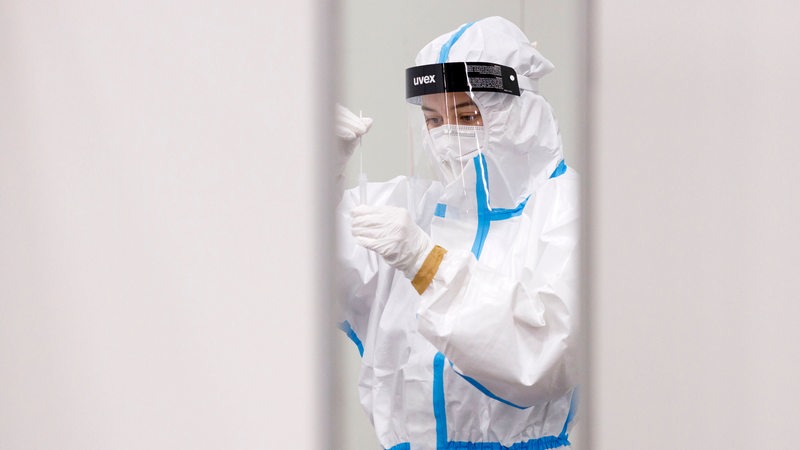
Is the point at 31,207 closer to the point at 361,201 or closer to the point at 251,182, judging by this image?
the point at 251,182

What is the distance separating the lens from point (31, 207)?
58cm

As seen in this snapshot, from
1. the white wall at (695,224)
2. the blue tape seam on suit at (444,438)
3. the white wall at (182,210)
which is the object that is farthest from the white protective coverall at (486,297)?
the white wall at (182,210)

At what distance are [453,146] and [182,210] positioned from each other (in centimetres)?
78

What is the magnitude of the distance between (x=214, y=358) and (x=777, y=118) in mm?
592

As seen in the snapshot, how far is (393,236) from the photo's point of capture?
1.17 meters

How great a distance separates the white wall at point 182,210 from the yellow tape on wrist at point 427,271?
1.95 feet

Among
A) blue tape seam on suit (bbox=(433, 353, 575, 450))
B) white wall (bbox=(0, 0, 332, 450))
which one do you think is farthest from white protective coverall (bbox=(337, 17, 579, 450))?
white wall (bbox=(0, 0, 332, 450))

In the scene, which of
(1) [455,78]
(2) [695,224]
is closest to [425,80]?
(1) [455,78]

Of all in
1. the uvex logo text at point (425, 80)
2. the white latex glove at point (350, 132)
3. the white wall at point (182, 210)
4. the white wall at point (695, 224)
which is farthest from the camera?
the uvex logo text at point (425, 80)

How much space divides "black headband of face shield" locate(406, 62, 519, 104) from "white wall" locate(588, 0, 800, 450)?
0.51 metres

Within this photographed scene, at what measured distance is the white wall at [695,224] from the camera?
729 millimetres

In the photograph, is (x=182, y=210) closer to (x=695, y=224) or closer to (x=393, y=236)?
(x=695, y=224)

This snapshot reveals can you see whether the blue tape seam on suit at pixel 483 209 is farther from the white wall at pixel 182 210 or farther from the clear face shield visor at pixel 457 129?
the white wall at pixel 182 210

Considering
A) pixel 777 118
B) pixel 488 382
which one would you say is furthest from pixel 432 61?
pixel 777 118
